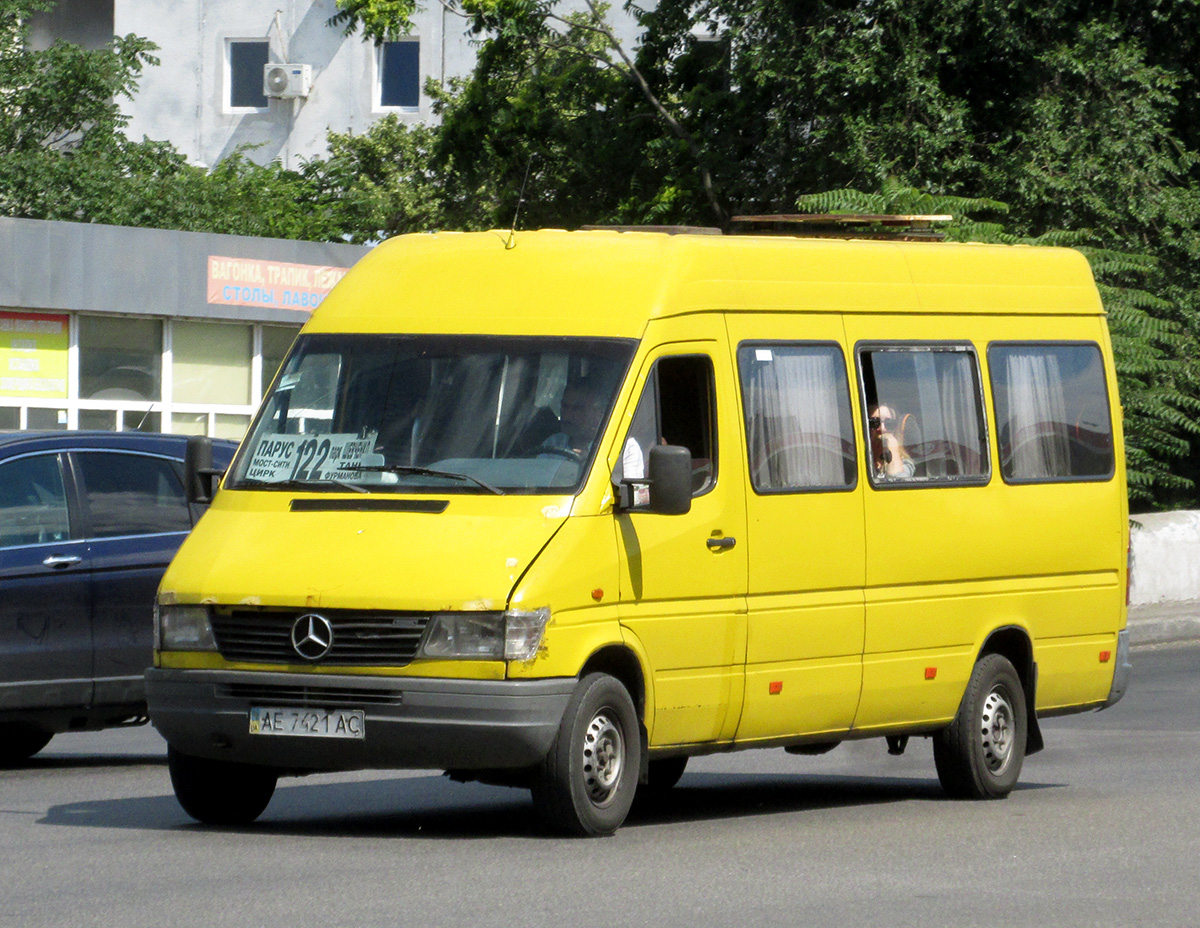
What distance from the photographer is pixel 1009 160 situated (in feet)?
87.1

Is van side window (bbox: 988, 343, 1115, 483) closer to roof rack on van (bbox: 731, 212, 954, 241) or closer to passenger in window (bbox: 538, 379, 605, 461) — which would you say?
roof rack on van (bbox: 731, 212, 954, 241)

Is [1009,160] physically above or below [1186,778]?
above

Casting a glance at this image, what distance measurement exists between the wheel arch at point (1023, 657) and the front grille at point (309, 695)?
370 cm

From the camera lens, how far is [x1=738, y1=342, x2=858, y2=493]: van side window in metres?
9.58

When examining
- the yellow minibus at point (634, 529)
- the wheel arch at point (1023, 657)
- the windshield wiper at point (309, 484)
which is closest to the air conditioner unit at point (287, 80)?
the yellow minibus at point (634, 529)

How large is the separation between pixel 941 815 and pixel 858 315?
233 cm

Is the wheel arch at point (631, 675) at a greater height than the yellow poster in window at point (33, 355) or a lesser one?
lesser

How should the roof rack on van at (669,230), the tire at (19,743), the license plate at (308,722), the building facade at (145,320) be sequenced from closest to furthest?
the license plate at (308,722), the roof rack on van at (669,230), the tire at (19,743), the building facade at (145,320)

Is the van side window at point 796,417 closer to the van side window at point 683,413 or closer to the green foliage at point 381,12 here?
the van side window at point 683,413

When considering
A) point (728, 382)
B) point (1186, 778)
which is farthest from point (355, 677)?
point (1186, 778)

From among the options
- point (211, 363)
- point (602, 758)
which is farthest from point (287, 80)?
point (602, 758)

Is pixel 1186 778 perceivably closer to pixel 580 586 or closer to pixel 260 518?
pixel 580 586

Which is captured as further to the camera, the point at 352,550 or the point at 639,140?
the point at 639,140

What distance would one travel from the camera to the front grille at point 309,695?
8281 millimetres
